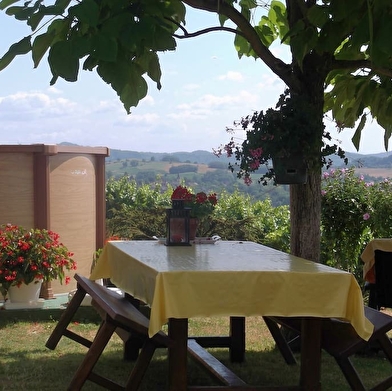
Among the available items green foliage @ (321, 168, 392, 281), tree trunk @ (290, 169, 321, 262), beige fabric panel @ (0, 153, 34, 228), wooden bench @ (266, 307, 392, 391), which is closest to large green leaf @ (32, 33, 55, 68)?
wooden bench @ (266, 307, 392, 391)

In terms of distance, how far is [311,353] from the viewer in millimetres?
3945

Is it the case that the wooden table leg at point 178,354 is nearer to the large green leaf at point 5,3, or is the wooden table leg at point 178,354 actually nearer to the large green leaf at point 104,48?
the large green leaf at point 104,48

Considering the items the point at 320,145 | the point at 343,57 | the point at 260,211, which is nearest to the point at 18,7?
the point at 320,145

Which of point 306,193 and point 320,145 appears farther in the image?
point 306,193

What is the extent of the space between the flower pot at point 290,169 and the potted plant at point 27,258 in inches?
111

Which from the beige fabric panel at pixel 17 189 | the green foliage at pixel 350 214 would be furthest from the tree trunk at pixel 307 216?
the beige fabric panel at pixel 17 189

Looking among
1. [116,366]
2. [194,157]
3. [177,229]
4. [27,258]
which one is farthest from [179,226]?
[194,157]

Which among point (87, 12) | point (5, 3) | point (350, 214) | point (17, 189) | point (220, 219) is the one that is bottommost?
point (220, 219)

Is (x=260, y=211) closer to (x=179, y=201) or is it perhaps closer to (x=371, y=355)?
(x=371, y=355)

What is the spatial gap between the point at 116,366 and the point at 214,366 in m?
1.07

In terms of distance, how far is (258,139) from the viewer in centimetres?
Result: 511

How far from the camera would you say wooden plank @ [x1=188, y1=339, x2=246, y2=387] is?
165 inches

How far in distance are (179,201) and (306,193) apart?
116 cm

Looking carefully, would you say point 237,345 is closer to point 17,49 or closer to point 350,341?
point 350,341
